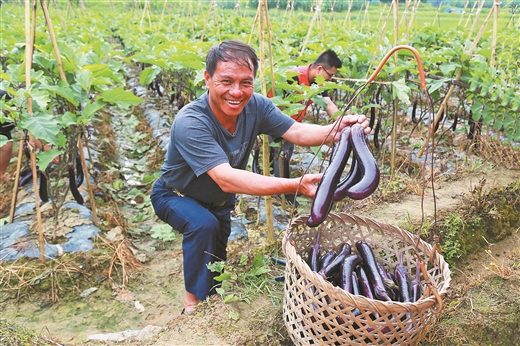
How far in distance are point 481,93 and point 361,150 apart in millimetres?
2491

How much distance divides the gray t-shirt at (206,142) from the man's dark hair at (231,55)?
0.74 feet

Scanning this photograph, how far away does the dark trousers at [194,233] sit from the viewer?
233cm

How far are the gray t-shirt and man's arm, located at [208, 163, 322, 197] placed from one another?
0.26 feet

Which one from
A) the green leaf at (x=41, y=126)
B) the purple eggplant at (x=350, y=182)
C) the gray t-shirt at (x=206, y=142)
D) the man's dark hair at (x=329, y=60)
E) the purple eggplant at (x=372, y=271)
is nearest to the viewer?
the purple eggplant at (x=350, y=182)

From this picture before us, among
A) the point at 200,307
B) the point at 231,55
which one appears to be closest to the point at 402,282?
the point at 200,307

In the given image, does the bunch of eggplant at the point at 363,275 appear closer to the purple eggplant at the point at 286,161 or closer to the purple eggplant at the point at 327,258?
the purple eggplant at the point at 327,258

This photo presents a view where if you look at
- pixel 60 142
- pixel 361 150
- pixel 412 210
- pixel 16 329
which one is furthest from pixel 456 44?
pixel 16 329

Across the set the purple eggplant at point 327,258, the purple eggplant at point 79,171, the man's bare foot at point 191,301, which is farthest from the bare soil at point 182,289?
the purple eggplant at point 79,171

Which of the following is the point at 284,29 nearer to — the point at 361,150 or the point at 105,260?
the point at 105,260

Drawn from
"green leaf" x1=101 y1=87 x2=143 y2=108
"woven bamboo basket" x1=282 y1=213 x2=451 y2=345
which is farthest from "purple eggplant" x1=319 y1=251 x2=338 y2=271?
A: "green leaf" x1=101 y1=87 x2=143 y2=108

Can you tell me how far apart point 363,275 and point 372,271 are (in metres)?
0.07

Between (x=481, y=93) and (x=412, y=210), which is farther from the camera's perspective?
(x=481, y=93)

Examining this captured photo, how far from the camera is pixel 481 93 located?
3.67 meters

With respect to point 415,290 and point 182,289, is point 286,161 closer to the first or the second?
point 182,289
